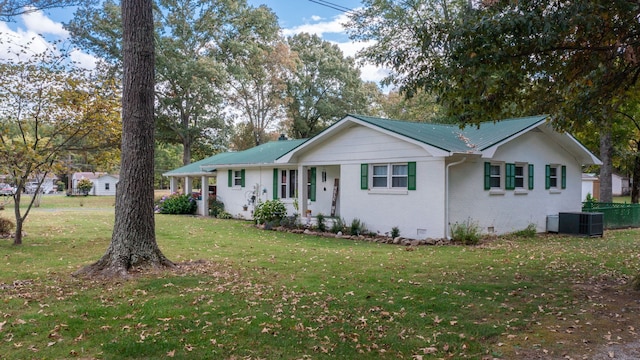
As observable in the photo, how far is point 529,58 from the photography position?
7.53 metres

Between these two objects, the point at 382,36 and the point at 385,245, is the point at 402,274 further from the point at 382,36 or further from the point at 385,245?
the point at 382,36

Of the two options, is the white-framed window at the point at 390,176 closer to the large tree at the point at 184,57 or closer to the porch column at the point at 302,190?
the porch column at the point at 302,190

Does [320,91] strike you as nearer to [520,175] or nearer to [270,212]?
[270,212]

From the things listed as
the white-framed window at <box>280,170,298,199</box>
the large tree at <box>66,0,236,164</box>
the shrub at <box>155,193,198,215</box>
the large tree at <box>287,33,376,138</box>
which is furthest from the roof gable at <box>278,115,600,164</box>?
the large tree at <box>287,33,376,138</box>

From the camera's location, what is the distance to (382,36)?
26.7 metres

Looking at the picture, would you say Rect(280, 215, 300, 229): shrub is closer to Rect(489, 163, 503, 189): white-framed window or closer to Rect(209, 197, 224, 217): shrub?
Rect(209, 197, 224, 217): shrub

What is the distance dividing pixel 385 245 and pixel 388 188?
2388mm

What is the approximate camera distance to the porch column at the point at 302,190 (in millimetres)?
17703

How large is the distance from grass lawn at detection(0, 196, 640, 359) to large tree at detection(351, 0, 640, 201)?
310 cm

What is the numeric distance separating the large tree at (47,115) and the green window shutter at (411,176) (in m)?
8.40

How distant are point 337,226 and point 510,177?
19.9 feet

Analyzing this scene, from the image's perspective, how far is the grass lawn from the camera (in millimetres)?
4602

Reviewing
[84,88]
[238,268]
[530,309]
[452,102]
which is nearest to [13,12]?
[84,88]

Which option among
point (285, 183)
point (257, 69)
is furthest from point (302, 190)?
point (257, 69)
